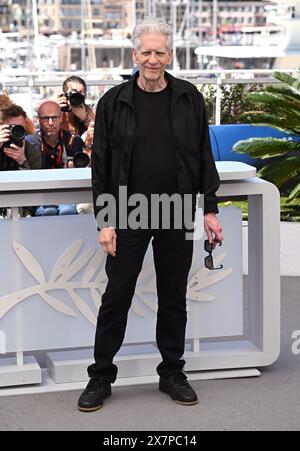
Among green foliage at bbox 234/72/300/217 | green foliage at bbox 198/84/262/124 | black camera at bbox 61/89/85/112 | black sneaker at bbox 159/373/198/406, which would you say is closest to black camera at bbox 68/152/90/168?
black camera at bbox 61/89/85/112

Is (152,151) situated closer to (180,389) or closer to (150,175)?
(150,175)

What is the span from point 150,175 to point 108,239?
39cm

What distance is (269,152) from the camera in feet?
38.2

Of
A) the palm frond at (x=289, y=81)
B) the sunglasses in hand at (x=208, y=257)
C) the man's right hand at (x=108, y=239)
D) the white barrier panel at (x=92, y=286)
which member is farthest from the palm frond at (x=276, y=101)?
the man's right hand at (x=108, y=239)

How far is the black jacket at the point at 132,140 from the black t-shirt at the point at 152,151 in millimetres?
32

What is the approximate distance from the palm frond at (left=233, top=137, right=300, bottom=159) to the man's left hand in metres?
5.70

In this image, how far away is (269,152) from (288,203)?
3.20 ft

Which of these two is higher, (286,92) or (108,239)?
(108,239)

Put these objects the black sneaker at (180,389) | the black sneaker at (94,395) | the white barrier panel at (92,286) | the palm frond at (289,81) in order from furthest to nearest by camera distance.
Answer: the palm frond at (289,81) → the white barrier panel at (92,286) → the black sneaker at (180,389) → the black sneaker at (94,395)

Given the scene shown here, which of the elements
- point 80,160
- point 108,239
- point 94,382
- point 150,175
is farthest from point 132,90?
point 80,160

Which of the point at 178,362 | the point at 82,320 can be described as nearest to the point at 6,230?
the point at 82,320

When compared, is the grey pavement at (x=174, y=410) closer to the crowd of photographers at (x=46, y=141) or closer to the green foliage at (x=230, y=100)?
the crowd of photographers at (x=46, y=141)

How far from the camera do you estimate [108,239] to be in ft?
18.6

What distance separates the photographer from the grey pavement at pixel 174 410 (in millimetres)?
5586
